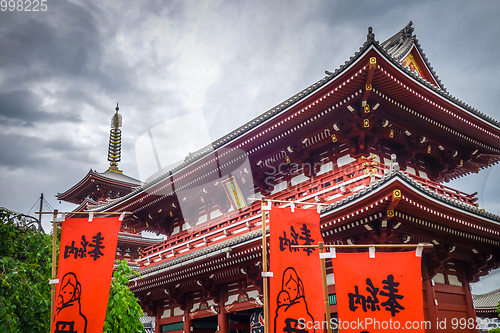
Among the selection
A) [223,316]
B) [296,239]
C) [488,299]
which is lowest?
[488,299]

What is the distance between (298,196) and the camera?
12625 mm

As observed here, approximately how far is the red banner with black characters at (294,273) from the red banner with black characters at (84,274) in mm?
3492

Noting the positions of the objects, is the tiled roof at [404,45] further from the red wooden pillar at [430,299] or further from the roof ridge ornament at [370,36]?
the red wooden pillar at [430,299]

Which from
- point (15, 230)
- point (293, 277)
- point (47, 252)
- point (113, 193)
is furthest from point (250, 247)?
point (113, 193)

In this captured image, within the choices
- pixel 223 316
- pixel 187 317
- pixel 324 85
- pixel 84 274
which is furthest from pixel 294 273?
pixel 187 317

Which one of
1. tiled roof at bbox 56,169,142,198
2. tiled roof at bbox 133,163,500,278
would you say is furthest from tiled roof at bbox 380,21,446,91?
tiled roof at bbox 56,169,142,198

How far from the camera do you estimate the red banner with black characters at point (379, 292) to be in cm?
727

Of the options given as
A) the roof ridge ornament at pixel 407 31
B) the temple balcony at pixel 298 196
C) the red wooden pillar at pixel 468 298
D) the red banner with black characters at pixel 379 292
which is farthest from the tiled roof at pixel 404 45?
the red banner with black characters at pixel 379 292

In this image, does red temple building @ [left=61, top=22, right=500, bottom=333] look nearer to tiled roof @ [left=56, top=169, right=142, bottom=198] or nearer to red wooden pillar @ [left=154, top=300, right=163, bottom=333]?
red wooden pillar @ [left=154, top=300, right=163, bottom=333]

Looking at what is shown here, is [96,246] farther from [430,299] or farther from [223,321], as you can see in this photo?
[430,299]

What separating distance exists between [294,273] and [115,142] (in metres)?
33.0

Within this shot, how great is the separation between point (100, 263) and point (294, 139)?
24.6 ft

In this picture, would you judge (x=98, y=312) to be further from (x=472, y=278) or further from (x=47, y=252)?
(x=472, y=278)

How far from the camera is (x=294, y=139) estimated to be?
13.8m
